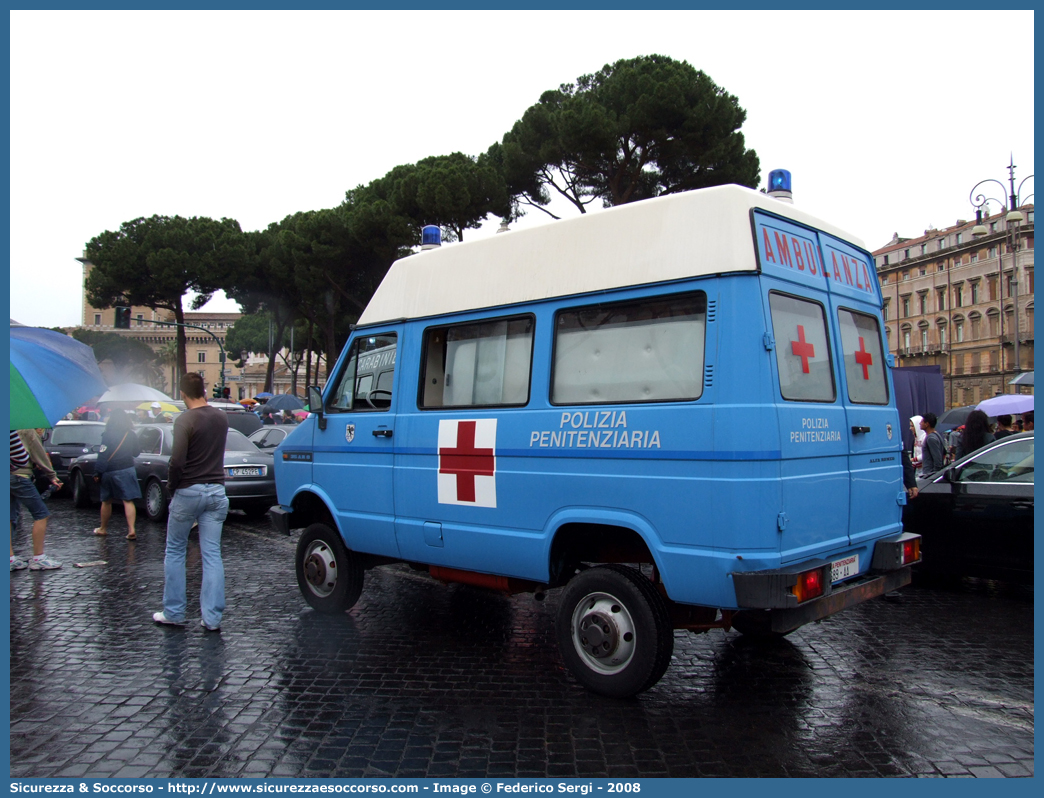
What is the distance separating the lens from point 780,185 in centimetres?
468

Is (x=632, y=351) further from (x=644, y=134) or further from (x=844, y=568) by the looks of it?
(x=644, y=134)

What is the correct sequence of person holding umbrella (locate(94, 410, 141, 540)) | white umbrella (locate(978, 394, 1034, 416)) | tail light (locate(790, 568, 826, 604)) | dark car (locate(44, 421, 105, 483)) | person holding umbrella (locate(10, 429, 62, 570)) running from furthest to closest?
dark car (locate(44, 421, 105, 483)) → white umbrella (locate(978, 394, 1034, 416)) → person holding umbrella (locate(94, 410, 141, 540)) → person holding umbrella (locate(10, 429, 62, 570)) → tail light (locate(790, 568, 826, 604))

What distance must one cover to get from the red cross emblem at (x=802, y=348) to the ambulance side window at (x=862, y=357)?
0.43 meters

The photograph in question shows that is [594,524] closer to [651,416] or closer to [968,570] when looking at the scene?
[651,416]

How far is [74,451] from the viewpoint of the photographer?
47.6 ft

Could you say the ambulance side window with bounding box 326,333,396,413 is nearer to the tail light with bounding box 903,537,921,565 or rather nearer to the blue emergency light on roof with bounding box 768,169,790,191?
the blue emergency light on roof with bounding box 768,169,790,191

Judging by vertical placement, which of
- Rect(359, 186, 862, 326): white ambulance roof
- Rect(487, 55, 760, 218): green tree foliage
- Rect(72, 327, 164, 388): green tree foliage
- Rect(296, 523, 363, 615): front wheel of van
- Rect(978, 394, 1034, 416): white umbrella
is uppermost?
Rect(487, 55, 760, 218): green tree foliage

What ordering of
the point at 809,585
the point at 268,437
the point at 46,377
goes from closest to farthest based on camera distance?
the point at 809,585, the point at 46,377, the point at 268,437

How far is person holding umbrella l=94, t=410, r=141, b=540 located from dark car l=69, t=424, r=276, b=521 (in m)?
1.13

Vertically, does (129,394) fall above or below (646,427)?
above

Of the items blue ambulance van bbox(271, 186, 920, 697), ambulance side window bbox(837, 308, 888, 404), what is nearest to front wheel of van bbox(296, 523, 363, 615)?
blue ambulance van bbox(271, 186, 920, 697)

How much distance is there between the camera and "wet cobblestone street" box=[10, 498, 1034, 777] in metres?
3.58

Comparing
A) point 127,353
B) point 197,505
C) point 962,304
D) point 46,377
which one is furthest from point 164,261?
point 962,304

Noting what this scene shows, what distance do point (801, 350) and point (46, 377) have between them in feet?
16.5
